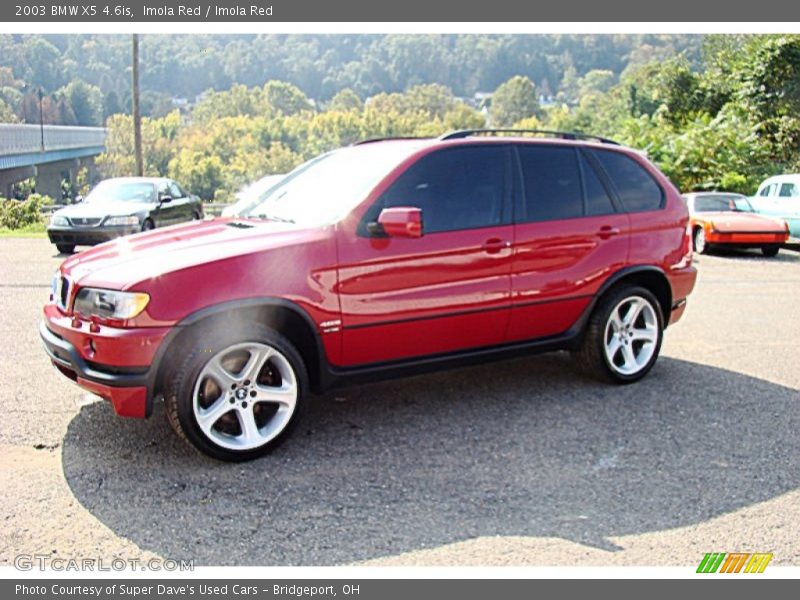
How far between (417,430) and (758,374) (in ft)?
9.98

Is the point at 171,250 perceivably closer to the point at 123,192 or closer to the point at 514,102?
the point at 123,192

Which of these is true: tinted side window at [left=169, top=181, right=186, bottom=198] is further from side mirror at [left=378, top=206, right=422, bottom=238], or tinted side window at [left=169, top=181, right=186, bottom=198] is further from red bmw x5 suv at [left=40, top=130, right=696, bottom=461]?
side mirror at [left=378, top=206, right=422, bottom=238]

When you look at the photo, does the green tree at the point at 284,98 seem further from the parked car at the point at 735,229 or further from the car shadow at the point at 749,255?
the parked car at the point at 735,229

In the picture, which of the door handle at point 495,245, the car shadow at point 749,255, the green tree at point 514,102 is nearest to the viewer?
the door handle at point 495,245

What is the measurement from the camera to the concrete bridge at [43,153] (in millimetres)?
49000

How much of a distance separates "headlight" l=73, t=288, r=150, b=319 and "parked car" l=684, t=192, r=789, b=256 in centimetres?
1206

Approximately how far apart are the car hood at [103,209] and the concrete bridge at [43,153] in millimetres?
25461

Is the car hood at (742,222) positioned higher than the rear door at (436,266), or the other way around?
the rear door at (436,266)

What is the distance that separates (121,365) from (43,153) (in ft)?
204

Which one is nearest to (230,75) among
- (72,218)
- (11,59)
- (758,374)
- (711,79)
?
(11,59)

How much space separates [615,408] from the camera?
5312mm

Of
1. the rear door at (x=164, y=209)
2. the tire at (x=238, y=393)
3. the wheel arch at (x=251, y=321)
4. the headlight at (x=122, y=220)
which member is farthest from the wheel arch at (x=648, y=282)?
the rear door at (x=164, y=209)

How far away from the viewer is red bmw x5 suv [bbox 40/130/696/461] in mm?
4102

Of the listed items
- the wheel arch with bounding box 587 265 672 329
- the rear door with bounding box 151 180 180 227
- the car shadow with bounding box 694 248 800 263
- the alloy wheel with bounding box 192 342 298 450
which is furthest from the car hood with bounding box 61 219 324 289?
the car shadow with bounding box 694 248 800 263
